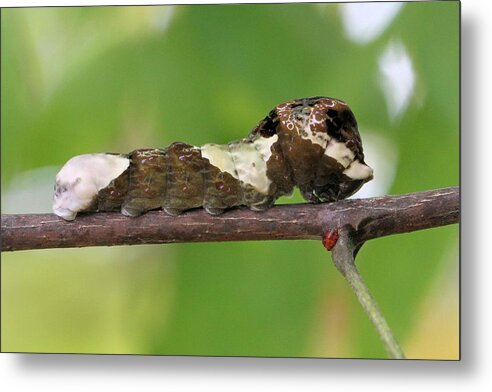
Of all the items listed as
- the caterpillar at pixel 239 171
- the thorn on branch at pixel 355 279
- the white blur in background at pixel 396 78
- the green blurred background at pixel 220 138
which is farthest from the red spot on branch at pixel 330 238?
the white blur in background at pixel 396 78

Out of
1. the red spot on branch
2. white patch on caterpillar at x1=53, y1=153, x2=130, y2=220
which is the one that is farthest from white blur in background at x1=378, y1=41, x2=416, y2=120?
white patch on caterpillar at x1=53, y1=153, x2=130, y2=220

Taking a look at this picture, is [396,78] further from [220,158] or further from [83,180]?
[83,180]

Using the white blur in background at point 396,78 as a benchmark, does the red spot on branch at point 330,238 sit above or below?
below

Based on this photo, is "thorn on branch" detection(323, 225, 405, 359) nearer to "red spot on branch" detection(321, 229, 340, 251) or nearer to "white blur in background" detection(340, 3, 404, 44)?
"red spot on branch" detection(321, 229, 340, 251)

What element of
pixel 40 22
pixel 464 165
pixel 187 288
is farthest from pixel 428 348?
pixel 40 22

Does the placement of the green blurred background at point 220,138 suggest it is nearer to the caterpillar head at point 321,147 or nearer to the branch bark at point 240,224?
the caterpillar head at point 321,147

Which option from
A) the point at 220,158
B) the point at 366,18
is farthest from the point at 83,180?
the point at 366,18
